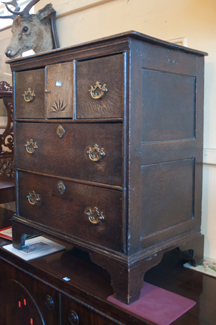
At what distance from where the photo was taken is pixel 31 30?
103 inches

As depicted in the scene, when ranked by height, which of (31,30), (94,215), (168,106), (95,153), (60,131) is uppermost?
(31,30)

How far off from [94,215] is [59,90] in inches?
26.2

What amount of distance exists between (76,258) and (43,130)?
31.0 inches

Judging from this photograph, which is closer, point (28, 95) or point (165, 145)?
point (165, 145)

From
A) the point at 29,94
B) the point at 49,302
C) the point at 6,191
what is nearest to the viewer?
the point at 49,302

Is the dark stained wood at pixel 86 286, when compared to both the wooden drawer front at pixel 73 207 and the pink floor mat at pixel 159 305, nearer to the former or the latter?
the pink floor mat at pixel 159 305

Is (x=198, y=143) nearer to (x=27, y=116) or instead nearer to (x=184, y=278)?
(x=184, y=278)

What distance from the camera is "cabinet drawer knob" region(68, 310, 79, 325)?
64.7 inches

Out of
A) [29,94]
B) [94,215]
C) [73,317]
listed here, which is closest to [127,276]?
[94,215]

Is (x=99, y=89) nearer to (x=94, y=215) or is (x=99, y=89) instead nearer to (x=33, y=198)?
(x=94, y=215)

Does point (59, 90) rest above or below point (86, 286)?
above

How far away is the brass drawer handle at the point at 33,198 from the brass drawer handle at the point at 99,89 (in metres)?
0.74

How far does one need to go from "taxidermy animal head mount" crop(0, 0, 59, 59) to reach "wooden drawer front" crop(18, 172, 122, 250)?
44.6 inches

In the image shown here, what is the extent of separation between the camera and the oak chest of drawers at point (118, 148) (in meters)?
1.45
